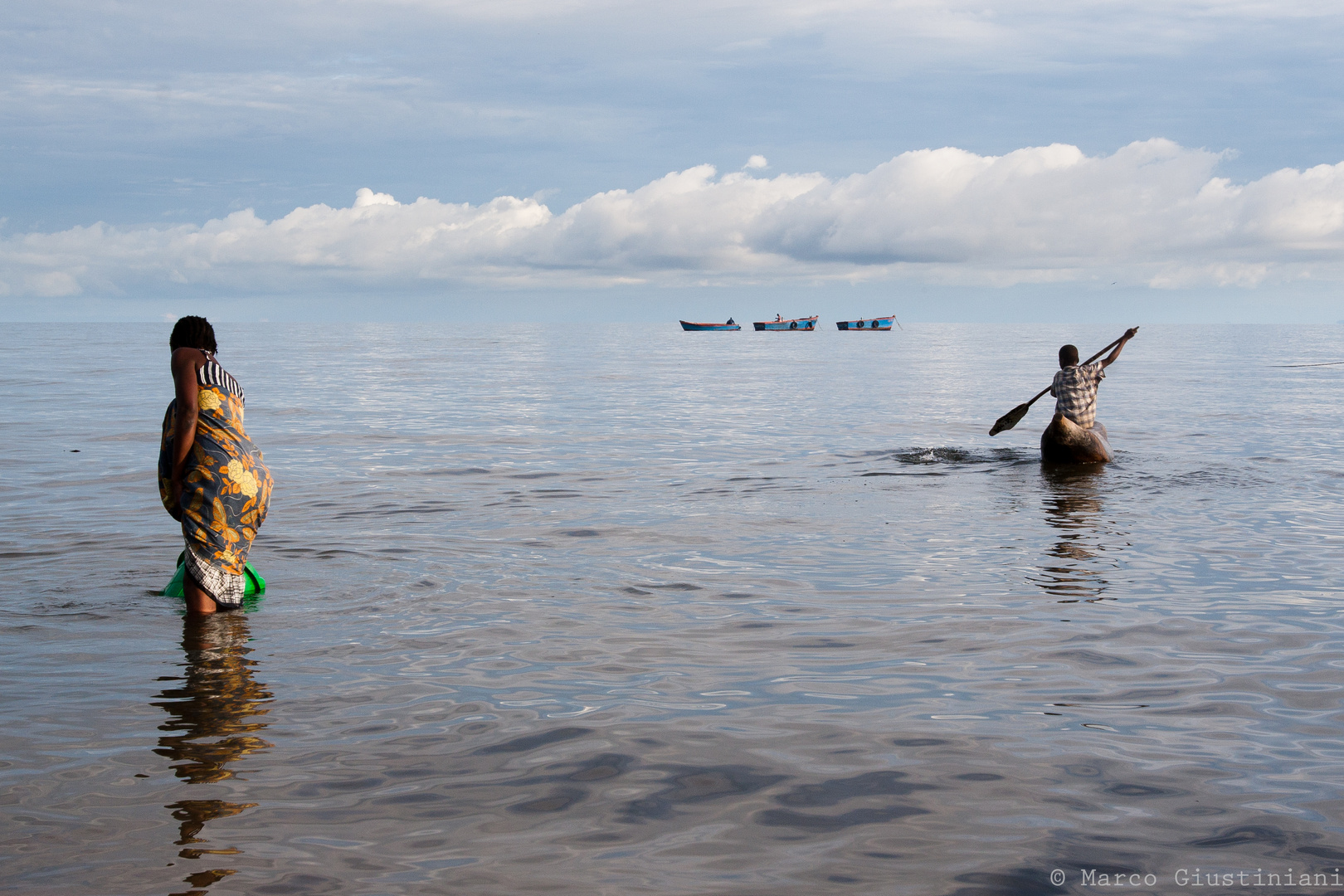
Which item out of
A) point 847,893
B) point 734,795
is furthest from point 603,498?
point 847,893

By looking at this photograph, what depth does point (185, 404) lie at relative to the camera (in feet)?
21.8

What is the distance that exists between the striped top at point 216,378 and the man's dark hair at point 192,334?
0.10m

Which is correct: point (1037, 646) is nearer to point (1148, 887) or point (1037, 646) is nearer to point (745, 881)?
point (1148, 887)

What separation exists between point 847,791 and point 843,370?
51284 millimetres

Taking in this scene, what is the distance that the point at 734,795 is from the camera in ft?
14.7

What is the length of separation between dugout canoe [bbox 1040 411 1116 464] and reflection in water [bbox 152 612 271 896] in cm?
1295

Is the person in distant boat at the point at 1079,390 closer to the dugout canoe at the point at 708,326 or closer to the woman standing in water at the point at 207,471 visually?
the woman standing in water at the point at 207,471

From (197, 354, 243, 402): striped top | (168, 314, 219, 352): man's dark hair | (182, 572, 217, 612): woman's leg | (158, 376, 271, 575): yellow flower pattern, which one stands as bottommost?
(182, 572, 217, 612): woman's leg

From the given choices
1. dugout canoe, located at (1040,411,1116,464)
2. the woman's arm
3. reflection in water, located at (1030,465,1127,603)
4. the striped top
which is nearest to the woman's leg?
the woman's arm

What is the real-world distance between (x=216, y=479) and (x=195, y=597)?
948mm

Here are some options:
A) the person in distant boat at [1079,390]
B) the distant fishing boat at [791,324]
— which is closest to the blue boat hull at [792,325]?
the distant fishing boat at [791,324]

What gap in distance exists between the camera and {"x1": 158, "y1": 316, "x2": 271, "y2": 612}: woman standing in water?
6719mm

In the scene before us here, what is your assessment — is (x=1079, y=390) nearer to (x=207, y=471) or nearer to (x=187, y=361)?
(x=207, y=471)

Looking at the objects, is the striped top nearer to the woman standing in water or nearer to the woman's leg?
the woman standing in water
